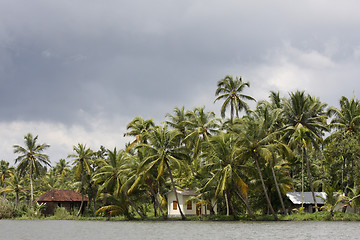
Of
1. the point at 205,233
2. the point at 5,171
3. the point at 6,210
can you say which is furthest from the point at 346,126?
the point at 5,171

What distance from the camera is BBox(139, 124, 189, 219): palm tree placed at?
41281 millimetres

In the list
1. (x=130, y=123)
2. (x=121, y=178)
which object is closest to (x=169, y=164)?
(x=121, y=178)

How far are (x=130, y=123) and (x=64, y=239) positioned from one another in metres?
29.5

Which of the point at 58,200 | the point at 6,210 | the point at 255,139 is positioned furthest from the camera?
the point at 58,200

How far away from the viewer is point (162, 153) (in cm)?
4131

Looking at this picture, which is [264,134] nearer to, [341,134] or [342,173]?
[341,134]

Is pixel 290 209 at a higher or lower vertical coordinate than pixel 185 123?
lower

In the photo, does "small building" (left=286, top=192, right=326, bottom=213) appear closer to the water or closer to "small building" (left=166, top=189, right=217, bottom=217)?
"small building" (left=166, top=189, right=217, bottom=217)

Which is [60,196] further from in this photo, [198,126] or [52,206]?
[198,126]

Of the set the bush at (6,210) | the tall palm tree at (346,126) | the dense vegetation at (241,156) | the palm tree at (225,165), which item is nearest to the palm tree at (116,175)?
the dense vegetation at (241,156)

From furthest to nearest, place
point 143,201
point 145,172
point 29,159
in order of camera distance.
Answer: point 29,159 → point 143,201 → point 145,172

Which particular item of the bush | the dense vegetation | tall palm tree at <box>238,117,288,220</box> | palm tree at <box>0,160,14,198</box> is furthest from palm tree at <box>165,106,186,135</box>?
palm tree at <box>0,160,14,198</box>

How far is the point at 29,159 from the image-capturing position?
208ft

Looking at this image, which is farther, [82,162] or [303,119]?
[82,162]
